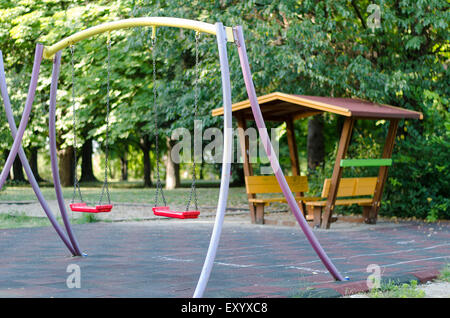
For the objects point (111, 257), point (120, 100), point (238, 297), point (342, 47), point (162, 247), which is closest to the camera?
point (238, 297)

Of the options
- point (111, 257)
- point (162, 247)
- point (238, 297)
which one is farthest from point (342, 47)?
point (238, 297)

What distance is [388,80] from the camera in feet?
46.1

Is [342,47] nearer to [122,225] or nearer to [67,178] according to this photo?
[122,225]

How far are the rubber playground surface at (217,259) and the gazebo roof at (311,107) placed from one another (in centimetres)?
203

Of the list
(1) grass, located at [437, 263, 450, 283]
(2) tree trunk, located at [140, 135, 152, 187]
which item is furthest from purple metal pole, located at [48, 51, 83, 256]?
(2) tree trunk, located at [140, 135, 152, 187]

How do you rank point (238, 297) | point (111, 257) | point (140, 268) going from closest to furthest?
point (238, 297) < point (140, 268) < point (111, 257)

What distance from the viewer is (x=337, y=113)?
1204 centimetres

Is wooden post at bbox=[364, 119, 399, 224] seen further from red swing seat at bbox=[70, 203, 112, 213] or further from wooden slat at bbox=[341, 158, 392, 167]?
red swing seat at bbox=[70, 203, 112, 213]

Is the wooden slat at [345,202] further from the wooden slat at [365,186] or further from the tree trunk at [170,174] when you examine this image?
the tree trunk at [170,174]

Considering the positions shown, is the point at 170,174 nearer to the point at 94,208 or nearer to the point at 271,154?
the point at 94,208

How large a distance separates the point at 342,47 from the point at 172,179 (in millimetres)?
16782

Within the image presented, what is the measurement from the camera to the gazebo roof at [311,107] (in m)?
12.0

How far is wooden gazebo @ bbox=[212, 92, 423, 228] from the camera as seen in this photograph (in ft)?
40.3

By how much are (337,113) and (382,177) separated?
232 cm
